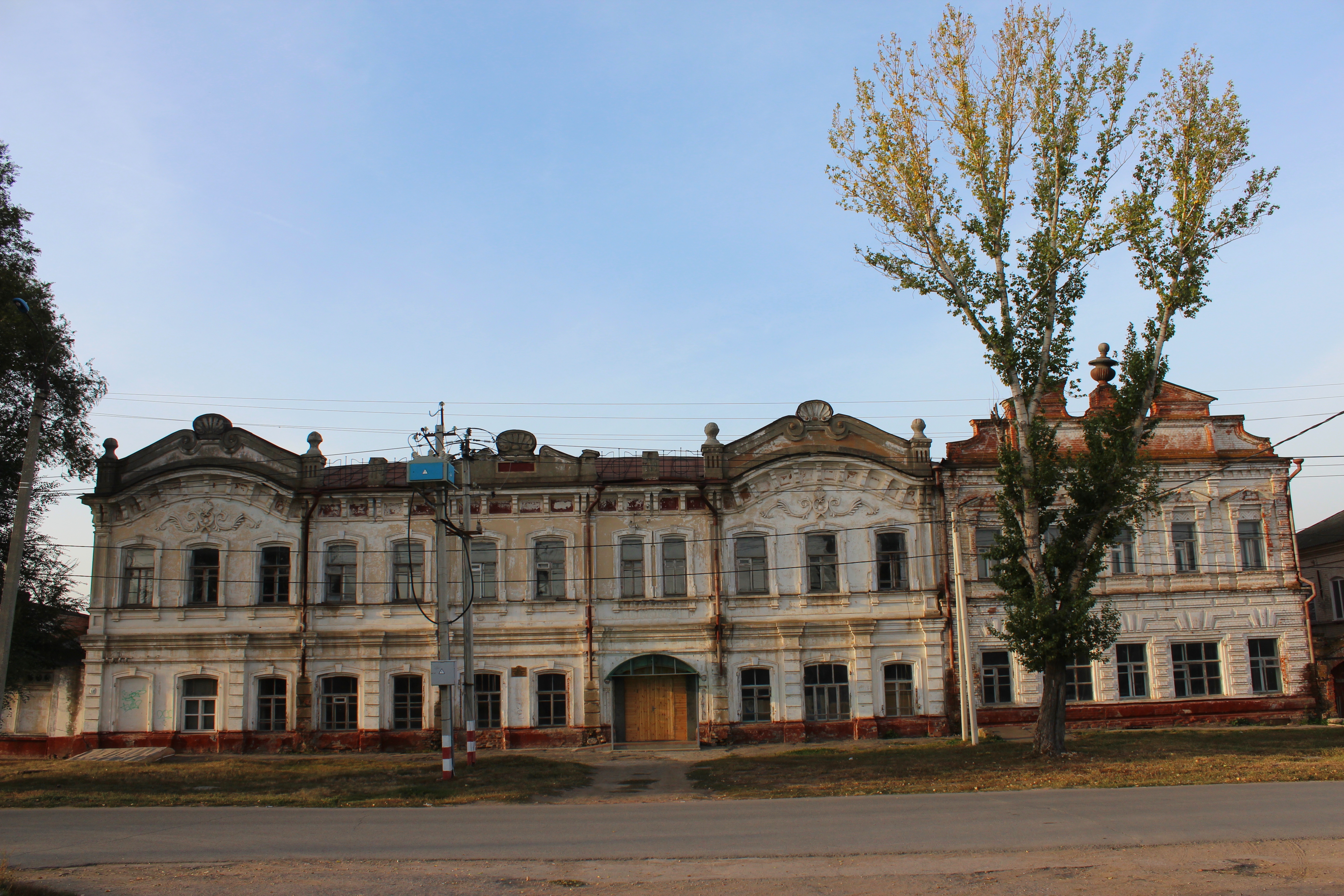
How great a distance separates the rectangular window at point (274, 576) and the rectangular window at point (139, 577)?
280cm

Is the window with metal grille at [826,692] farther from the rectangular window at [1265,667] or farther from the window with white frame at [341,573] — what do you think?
the window with white frame at [341,573]

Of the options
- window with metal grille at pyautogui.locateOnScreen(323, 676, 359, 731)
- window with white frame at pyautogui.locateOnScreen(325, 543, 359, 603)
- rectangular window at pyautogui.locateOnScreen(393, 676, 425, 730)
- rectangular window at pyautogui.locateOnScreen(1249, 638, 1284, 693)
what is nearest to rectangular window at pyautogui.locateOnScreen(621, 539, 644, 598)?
rectangular window at pyautogui.locateOnScreen(393, 676, 425, 730)

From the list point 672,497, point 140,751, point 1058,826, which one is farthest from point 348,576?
point 1058,826

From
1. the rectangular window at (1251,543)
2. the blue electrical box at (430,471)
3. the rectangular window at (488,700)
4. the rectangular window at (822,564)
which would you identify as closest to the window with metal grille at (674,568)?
the rectangular window at (822,564)

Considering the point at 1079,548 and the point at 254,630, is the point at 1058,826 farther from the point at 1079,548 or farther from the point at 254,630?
the point at 254,630

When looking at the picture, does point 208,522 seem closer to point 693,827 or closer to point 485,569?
point 485,569

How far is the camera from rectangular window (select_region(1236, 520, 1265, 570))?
2662cm

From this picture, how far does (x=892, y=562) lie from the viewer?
26.3 meters

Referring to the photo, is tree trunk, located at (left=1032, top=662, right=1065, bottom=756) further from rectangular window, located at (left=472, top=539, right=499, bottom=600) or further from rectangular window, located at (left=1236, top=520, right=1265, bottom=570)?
rectangular window, located at (left=472, top=539, right=499, bottom=600)

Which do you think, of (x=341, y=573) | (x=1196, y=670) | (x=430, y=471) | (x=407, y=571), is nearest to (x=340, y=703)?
(x=341, y=573)

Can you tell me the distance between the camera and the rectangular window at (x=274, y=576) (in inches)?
1039

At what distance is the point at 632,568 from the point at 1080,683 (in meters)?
11.9

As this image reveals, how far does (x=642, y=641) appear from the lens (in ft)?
85.0

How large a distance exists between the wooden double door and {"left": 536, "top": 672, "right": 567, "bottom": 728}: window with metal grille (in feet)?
5.28
